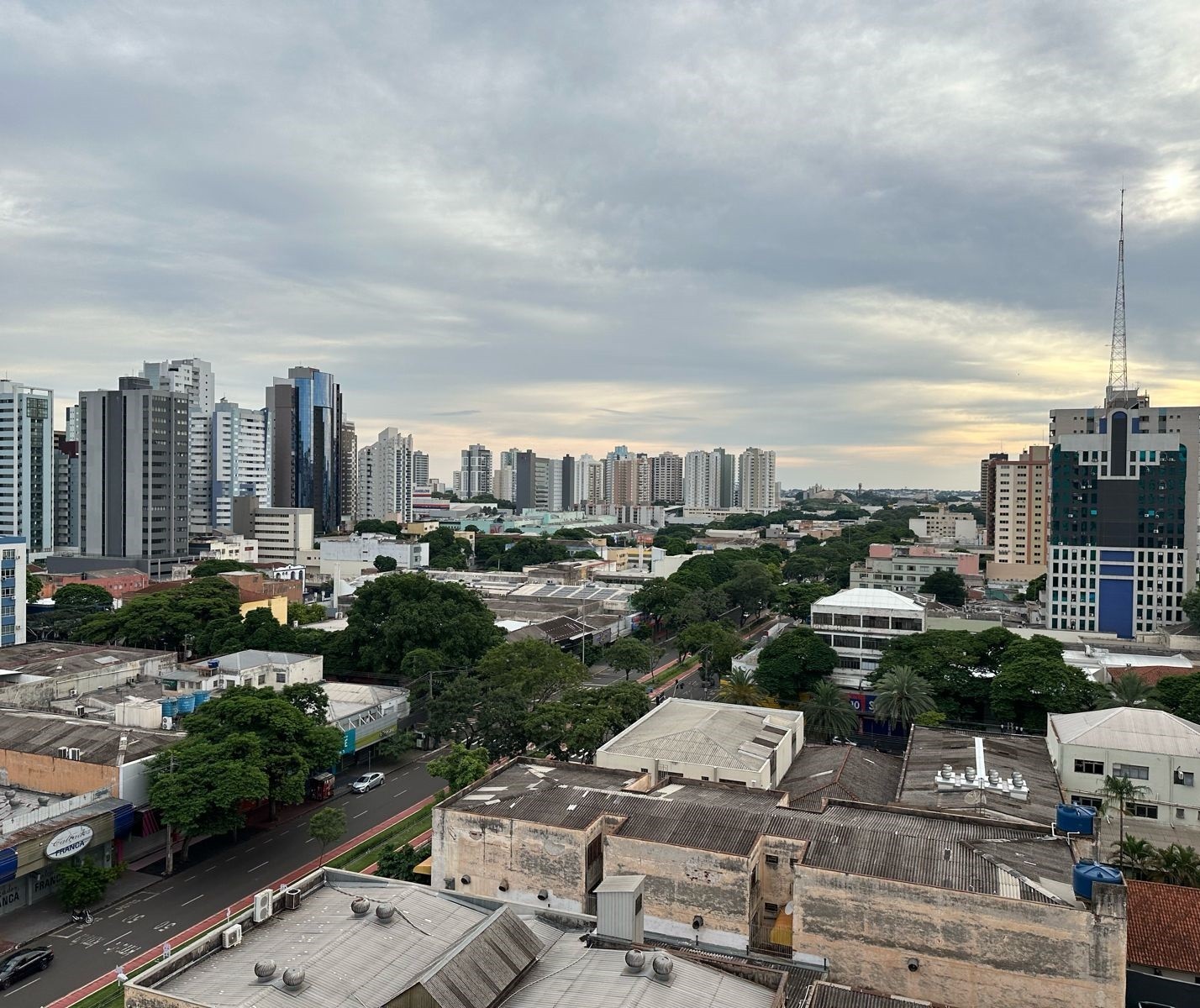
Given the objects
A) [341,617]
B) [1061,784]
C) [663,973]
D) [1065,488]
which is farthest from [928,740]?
[341,617]

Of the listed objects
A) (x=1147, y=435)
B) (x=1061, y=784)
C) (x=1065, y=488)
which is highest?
(x=1147, y=435)

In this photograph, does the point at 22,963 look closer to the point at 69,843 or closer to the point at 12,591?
the point at 69,843

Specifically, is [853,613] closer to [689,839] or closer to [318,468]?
[689,839]

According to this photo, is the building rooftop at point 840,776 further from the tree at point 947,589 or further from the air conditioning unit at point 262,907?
the tree at point 947,589

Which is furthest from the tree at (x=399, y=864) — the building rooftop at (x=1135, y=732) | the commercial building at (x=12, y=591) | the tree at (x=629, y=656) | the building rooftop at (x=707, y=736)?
the commercial building at (x=12, y=591)

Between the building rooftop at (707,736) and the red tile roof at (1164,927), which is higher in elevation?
the building rooftop at (707,736)

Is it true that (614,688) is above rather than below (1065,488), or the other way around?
below
